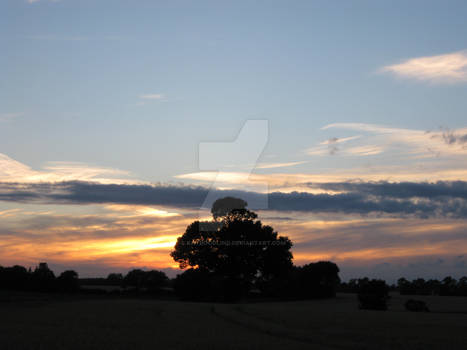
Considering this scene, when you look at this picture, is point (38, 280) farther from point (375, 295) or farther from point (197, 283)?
point (375, 295)

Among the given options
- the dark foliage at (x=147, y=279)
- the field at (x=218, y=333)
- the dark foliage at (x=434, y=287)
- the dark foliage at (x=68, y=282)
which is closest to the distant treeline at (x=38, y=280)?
the dark foliage at (x=68, y=282)

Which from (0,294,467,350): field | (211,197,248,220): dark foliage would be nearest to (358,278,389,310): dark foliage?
(211,197,248,220): dark foliage

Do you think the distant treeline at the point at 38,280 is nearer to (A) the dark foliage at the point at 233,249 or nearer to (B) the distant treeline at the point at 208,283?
(B) the distant treeline at the point at 208,283

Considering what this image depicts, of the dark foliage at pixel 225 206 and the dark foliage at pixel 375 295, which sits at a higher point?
the dark foliage at pixel 225 206

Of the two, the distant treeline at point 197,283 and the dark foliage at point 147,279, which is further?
the dark foliage at point 147,279

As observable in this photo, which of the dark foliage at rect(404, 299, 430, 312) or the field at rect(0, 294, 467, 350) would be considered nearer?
the field at rect(0, 294, 467, 350)

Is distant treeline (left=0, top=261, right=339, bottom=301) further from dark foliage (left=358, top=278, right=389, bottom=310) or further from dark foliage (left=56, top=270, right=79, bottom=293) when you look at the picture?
dark foliage (left=358, top=278, right=389, bottom=310)

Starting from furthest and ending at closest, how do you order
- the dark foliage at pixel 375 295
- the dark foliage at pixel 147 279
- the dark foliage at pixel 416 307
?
1. the dark foliage at pixel 147 279
2. the dark foliage at pixel 375 295
3. the dark foliage at pixel 416 307

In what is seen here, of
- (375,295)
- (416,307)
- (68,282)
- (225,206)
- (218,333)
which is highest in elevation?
(225,206)

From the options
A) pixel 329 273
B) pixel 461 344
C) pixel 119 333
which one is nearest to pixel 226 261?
pixel 329 273

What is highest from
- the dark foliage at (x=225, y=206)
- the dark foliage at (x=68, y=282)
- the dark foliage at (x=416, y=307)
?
the dark foliage at (x=225, y=206)

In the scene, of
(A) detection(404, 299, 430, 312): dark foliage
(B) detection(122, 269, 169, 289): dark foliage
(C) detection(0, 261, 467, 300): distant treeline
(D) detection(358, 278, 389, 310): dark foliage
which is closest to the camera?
(A) detection(404, 299, 430, 312): dark foliage

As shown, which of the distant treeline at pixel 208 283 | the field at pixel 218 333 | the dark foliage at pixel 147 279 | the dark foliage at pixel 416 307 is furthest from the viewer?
the dark foliage at pixel 147 279

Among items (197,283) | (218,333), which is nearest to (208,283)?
(197,283)
